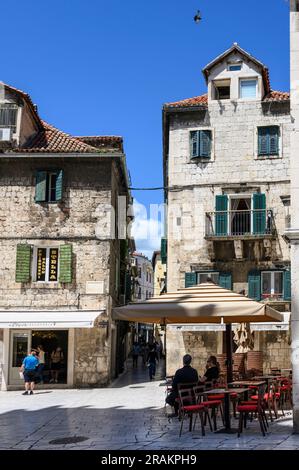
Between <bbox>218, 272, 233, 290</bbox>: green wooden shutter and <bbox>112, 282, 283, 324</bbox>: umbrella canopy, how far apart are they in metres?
11.2

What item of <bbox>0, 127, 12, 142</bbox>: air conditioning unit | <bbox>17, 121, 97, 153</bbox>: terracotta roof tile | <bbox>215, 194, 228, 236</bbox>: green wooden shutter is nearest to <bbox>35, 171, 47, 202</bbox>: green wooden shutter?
<bbox>17, 121, 97, 153</bbox>: terracotta roof tile

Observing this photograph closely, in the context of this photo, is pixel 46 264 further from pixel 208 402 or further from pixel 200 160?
pixel 208 402

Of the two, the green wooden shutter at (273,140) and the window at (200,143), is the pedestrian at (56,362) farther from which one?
the green wooden shutter at (273,140)

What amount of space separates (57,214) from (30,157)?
2.62m

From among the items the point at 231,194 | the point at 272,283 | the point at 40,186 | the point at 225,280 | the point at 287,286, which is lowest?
the point at 287,286

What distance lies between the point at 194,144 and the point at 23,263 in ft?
28.4

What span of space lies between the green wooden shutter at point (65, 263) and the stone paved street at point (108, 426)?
5119mm

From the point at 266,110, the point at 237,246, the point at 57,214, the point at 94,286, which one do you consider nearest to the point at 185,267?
the point at 237,246

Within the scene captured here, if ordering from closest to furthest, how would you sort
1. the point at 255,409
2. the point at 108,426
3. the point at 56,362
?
the point at 255,409, the point at 108,426, the point at 56,362

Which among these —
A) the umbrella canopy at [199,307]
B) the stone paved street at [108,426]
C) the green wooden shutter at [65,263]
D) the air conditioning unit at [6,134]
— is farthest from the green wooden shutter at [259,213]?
the umbrella canopy at [199,307]

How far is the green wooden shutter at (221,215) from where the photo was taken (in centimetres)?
2478

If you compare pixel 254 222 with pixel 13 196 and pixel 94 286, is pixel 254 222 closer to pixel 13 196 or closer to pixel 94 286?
pixel 94 286

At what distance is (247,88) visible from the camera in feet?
86.1

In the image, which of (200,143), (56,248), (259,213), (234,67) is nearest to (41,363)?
(56,248)
